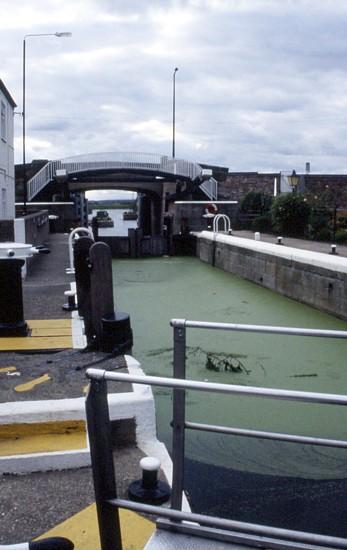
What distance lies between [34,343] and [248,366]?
10.8 ft

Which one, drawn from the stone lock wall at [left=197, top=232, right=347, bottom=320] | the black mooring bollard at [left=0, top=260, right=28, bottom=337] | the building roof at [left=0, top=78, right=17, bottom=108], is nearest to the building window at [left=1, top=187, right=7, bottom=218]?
the building roof at [left=0, top=78, right=17, bottom=108]

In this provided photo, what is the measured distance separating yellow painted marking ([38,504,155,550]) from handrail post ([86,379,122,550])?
65 centimetres

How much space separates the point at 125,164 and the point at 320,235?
1490cm

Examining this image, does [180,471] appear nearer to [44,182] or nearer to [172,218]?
[172,218]

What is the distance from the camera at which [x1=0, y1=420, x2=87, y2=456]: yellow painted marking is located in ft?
12.1

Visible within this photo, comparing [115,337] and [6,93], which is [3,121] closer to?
[6,93]

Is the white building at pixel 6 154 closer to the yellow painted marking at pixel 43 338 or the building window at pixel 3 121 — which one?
the building window at pixel 3 121

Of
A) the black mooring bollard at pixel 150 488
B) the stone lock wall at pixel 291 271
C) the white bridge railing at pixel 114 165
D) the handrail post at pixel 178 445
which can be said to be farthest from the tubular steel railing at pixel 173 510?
the white bridge railing at pixel 114 165

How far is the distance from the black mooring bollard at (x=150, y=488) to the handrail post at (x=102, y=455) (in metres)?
0.85

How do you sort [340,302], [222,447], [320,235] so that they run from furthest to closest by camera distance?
[320,235], [340,302], [222,447]

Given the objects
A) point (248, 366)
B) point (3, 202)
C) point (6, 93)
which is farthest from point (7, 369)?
point (6, 93)

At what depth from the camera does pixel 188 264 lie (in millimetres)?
22656

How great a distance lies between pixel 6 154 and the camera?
2105cm

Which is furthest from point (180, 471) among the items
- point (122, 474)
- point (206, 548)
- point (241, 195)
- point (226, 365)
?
point (241, 195)
